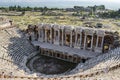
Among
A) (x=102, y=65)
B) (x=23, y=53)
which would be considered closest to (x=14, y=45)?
(x=23, y=53)

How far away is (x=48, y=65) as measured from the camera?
129 ft

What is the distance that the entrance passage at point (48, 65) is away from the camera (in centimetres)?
3709

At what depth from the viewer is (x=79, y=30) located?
43344mm

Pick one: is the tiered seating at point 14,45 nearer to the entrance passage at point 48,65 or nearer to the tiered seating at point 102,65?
the entrance passage at point 48,65

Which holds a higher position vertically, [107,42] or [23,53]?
[107,42]

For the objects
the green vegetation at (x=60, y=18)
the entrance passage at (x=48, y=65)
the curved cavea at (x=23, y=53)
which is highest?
the green vegetation at (x=60, y=18)

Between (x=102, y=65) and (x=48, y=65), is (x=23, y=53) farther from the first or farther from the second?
(x=102, y=65)

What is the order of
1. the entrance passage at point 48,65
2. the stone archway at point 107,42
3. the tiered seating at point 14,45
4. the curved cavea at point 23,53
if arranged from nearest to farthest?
the curved cavea at point 23,53, the entrance passage at point 48,65, the tiered seating at point 14,45, the stone archway at point 107,42

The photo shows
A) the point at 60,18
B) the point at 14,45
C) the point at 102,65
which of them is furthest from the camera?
the point at 60,18

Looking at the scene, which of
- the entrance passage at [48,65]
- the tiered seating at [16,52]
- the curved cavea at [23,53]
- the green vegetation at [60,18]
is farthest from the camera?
the green vegetation at [60,18]

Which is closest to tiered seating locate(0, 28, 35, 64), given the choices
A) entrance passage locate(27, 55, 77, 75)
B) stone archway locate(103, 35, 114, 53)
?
entrance passage locate(27, 55, 77, 75)

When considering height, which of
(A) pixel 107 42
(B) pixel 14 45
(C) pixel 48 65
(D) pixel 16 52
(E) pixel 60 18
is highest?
(E) pixel 60 18

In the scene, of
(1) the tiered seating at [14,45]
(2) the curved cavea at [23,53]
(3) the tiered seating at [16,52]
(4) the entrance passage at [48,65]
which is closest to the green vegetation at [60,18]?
(1) the tiered seating at [14,45]

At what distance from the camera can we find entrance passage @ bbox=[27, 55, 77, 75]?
37094 mm
